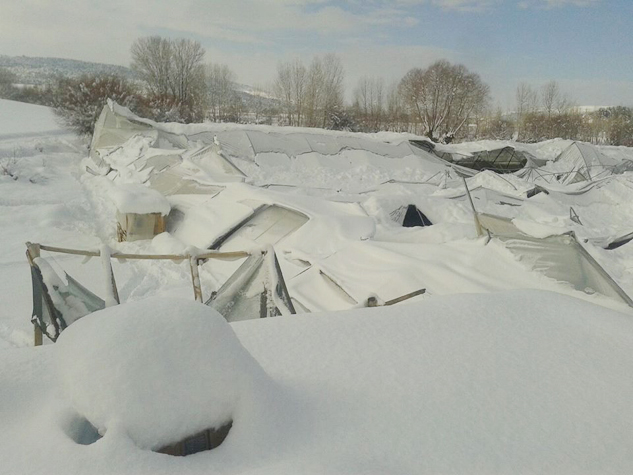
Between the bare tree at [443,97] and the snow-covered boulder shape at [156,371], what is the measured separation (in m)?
39.1

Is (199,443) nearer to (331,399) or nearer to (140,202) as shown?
(331,399)

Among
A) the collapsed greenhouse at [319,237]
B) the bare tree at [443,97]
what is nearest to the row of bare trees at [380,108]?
the bare tree at [443,97]

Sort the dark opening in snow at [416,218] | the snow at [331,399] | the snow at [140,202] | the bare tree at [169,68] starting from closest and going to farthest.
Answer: the snow at [331,399] < the snow at [140,202] < the dark opening in snow at [416,218] < the bare tree at [169,68]

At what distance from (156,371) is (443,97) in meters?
41.4

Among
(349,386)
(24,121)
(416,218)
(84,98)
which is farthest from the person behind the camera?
(24,121)

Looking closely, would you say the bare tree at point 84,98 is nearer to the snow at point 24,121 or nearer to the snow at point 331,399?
the snow at point 24,121

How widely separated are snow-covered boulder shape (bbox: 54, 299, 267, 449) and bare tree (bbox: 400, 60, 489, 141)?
39071 mm

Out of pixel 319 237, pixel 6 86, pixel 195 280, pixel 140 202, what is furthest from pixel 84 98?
pixel 6 86

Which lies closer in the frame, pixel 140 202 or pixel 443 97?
pixel 140 202

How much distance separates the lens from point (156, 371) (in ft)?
5.54

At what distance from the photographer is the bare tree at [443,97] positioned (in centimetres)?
3931

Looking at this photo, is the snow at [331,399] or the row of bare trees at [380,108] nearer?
the snow at [331,399]

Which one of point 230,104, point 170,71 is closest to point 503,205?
point 170,71

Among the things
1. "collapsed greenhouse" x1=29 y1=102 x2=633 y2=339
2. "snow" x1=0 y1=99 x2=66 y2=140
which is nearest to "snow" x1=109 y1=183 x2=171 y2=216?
"collapsed greenhouse" x1=29 y1=102 x2=633 y2=339
